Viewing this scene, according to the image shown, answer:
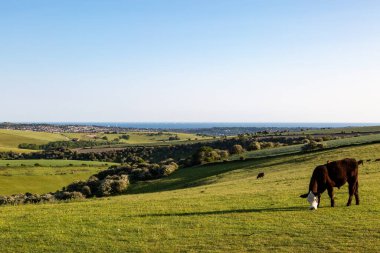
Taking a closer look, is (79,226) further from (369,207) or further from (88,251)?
(369,207)

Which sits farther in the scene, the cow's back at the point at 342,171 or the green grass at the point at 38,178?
the green grass at the point at 38,178

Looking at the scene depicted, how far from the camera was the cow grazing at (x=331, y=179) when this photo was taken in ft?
70.9

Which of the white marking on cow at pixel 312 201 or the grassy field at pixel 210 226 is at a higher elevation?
the white marking on cow at pixel 312 201

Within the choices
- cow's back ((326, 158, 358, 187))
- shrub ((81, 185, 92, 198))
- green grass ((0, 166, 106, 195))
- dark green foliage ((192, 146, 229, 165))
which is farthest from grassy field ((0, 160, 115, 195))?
cow's back ((326, 158, 358, 187))

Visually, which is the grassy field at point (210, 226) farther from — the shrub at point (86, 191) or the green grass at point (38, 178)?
the green grass at point (38, 178)

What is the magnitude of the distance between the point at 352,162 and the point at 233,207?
24.3 ft

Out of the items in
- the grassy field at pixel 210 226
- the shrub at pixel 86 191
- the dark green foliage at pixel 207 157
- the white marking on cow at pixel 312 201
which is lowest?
the shrub at pixel 86 191

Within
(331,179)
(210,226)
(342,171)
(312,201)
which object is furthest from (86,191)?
(342,171)

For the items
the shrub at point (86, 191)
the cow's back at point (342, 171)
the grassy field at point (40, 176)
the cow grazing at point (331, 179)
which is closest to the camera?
the cow grazing at point (331, 179)

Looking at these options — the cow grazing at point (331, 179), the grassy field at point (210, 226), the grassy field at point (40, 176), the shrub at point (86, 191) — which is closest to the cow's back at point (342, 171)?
the cow grazing at point (331, 179)

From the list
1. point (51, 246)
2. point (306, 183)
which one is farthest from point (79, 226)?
point (306, 183)

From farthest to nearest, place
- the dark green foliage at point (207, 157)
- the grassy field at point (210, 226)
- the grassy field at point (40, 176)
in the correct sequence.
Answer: the dark green foliage at point (207, 157) → the grassy field at point (40, 176) → the grassy field at point (210, 226)

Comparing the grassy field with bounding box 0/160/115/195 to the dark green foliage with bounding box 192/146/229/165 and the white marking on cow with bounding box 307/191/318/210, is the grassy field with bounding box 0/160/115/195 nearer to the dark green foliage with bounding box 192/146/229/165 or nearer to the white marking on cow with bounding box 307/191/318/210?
the dark green foliage with bounding box 192/146/229/165

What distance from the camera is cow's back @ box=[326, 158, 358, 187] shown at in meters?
22.0
